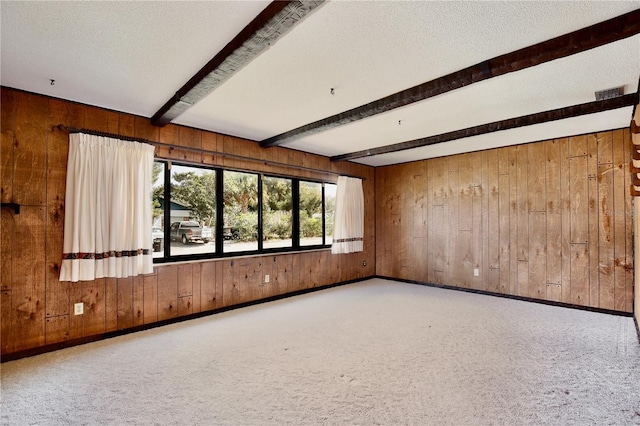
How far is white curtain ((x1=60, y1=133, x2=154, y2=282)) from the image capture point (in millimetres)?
3035

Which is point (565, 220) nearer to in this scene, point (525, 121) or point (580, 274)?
point (580, 274)

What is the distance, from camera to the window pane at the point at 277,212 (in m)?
4.87

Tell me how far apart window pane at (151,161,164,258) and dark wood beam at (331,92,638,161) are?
10.5 feet

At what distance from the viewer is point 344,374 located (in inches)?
99.8

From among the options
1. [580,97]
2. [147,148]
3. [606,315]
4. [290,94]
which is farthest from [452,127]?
[147,148]

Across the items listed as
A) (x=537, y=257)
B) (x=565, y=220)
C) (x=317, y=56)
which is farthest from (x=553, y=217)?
(x=317, y=56)

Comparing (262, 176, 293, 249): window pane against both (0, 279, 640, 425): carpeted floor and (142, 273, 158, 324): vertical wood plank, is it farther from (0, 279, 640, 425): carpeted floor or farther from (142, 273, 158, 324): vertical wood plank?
(142, 273, 158, 324): vertical wood plank

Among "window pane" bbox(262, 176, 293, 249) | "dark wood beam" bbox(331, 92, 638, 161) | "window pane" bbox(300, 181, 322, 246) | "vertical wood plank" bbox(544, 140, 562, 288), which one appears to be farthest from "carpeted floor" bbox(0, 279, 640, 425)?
"dark wood beam" bbox(331, 92, 638, 161)

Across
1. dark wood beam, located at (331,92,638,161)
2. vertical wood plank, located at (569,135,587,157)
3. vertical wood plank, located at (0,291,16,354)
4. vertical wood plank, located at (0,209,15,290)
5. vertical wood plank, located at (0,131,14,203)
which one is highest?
dark wood beam, located at (331,92,638,161)

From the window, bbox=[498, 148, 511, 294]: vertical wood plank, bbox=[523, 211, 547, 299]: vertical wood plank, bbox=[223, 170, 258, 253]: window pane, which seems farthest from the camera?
bbox=[498, 148, 511, 294]: vertical wood plank

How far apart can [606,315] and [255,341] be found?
14.3ft

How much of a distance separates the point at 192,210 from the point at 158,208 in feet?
1.34

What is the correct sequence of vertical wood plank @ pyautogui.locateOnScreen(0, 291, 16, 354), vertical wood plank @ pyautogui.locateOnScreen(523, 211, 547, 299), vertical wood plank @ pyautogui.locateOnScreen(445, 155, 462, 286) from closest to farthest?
vertical wood plank @ pyautogui.locateOnScreen(0, 291, 16, 354) < vertical wood plank @ pyautogui.locateOnScreen(523, 211, 547, 299) < vertical wood plank @ pyautogui.locateOnScreen(445, 155, 462, 286)

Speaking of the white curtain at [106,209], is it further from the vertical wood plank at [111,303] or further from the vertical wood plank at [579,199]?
the vertical wood plank at [579,199]
